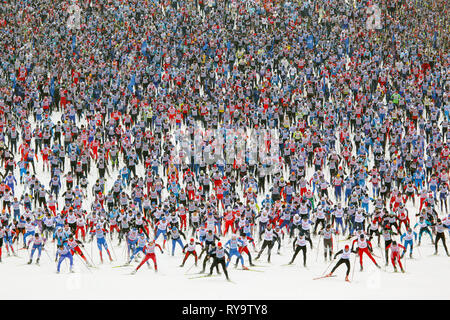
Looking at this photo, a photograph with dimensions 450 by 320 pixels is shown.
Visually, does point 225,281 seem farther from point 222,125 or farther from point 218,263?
point 222,125

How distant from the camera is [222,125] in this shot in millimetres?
35344

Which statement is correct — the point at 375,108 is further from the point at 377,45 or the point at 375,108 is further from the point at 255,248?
the point at 255,248

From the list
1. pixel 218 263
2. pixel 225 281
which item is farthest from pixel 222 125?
pixel 225 281

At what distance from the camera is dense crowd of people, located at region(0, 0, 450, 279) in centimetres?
2669

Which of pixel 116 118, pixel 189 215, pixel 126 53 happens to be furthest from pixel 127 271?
pixel 126 53

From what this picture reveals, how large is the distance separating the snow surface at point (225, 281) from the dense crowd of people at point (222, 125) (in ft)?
2.19

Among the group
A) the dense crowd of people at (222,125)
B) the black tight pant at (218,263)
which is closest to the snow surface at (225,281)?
the black tight pant at (218,263)

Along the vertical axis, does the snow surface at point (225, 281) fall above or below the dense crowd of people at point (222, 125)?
below

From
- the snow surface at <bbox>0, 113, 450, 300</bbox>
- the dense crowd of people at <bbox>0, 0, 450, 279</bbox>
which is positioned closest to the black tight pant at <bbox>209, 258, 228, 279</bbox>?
the dense crowd of people at <bbox>0, 0, 450, 279</bbox>

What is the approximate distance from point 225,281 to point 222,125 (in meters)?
13.8

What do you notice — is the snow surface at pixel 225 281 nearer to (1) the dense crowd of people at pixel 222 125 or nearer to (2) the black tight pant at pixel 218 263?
(2) the black tight pant at pixel 218 263

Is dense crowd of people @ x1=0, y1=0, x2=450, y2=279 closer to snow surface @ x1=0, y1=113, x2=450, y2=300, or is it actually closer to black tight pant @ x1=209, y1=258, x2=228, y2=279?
black tight pant @ x1=209, y1=258, x2=228, y2=279

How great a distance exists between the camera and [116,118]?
117ft

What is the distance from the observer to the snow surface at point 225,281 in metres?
21.4
